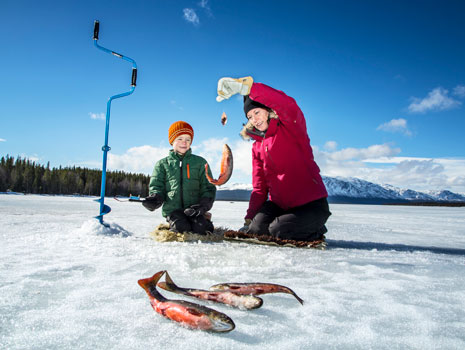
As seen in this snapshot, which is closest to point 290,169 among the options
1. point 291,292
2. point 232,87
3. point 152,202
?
point 232,87

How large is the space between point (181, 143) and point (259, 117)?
3.81 feet

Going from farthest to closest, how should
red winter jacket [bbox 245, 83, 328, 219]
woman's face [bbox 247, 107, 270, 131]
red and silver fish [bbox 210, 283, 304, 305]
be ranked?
woman's face [bbox 247, 107, 270, 131], red winter jacket [bbox 245, 83, 328, 219], red and silver fish [bbox 210, 283, 304, 305]

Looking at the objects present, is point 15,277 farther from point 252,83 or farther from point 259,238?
point 252,83

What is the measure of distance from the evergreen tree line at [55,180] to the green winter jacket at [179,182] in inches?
2668

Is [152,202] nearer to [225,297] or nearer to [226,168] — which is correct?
[226,168]

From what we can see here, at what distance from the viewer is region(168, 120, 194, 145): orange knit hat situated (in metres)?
3.63

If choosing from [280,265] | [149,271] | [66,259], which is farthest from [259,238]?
[66,259]

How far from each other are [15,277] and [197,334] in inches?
50.7

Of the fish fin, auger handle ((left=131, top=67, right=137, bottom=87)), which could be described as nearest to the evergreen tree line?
auger handle ((left=131, top=67, right=137, bottom=87))

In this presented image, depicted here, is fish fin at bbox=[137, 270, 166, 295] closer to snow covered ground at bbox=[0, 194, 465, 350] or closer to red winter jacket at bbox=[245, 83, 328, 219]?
snow covered ground at bbox=[0, 194, 465, 350]

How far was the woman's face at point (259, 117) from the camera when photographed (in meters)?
3.11

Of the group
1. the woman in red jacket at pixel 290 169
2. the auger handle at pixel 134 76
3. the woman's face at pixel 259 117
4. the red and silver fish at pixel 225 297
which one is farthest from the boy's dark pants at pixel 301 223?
the auger handle at pixel 134 76

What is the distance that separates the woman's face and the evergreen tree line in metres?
68.7

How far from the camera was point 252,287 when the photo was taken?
1321 millimetres
